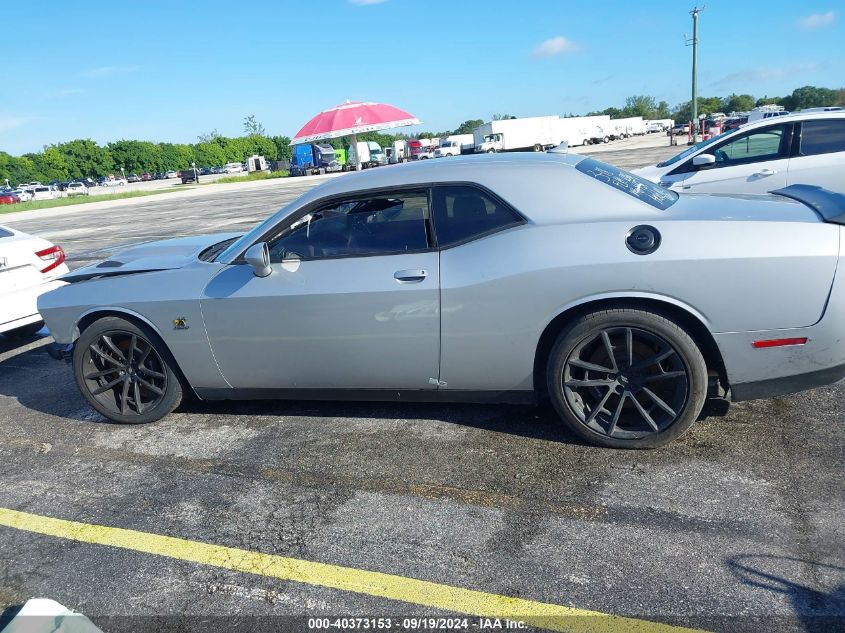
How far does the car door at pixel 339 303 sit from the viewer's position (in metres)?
3.49

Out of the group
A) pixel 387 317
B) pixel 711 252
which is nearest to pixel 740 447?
pixel 711 252

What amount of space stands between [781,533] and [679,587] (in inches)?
22.8

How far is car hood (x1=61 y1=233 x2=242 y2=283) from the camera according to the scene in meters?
4.26

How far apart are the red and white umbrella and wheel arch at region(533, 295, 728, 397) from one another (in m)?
21.0

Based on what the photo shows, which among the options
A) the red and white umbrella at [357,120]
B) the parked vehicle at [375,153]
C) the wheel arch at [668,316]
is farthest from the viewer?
the parked vehicle at [375,153]

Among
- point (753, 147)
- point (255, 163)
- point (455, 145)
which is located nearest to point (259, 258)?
point (753, 147)

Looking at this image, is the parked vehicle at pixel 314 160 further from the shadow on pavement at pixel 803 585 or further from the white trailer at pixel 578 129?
the shadow on pavement at pixel 803 585

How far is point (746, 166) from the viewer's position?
26.4 ft

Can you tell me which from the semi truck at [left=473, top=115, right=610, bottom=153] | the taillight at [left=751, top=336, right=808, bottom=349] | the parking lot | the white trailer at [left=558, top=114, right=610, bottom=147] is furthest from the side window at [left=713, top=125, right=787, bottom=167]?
the white trailer at [left=558, top=114, right=610, bottom=147]

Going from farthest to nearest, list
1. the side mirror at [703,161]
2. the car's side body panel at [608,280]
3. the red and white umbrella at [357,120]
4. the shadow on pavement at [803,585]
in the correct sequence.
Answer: the red and white umbrella at [357,120], the side mirror at [703,161], the car's side body panel at [608,280], the shadow on pavement at [803,585]

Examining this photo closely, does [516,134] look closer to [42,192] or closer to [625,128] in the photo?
[625,128]

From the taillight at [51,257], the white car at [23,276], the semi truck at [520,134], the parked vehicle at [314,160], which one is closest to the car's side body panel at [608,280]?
the white car at [23,276]

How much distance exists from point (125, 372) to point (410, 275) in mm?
2136

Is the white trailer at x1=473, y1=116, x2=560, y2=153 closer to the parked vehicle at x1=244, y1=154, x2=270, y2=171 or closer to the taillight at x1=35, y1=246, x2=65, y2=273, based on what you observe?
the parked vehicle at x1=244, y1=154, x2=270, y2=171
